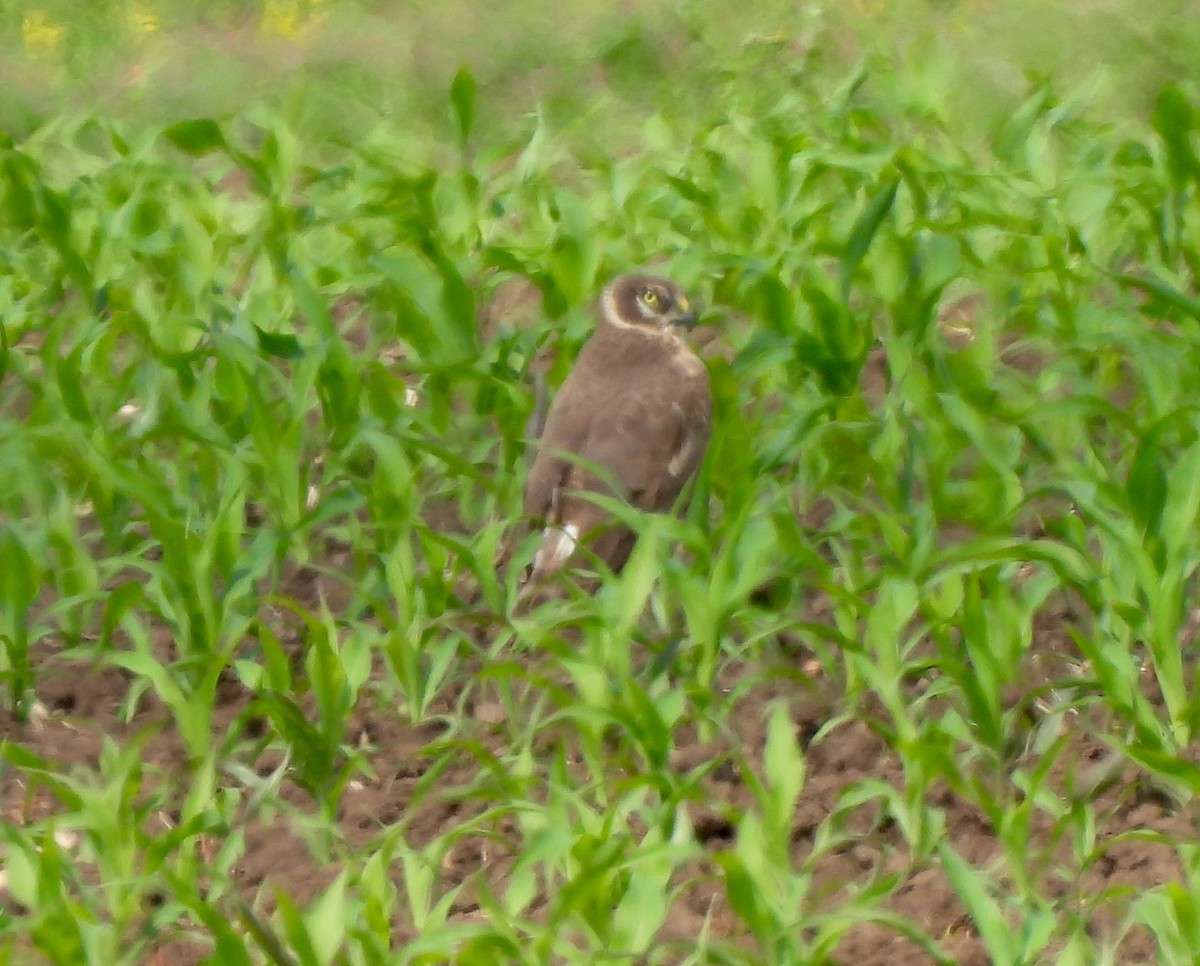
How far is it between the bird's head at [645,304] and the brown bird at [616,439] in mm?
11

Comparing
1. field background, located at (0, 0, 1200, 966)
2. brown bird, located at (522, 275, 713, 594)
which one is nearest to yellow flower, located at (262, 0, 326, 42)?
field background, located at (0, 0, 1200, 966)

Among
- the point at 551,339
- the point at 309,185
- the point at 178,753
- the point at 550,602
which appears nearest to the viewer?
the point at 178,753

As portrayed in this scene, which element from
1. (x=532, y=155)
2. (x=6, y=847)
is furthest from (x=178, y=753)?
(x=532, y=155)

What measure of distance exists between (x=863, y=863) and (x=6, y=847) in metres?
1.58

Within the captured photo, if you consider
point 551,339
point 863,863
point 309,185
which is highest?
point 863,863

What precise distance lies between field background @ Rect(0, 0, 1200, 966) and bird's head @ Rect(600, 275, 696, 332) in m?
0.20

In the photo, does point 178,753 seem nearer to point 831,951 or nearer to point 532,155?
point 831,951

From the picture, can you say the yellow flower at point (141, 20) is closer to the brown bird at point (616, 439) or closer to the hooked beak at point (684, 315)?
the hooked beak at point (684, 315)

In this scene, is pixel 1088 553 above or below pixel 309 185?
above

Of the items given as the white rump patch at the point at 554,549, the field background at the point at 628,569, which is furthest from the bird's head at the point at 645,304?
the white rump patch at the point at 554,549

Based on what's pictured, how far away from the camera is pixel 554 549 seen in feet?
16.7

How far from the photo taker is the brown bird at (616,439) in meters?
5.07

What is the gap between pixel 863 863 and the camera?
402 cm

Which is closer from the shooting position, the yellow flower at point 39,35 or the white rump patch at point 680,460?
the white rump patch at point 680,460
